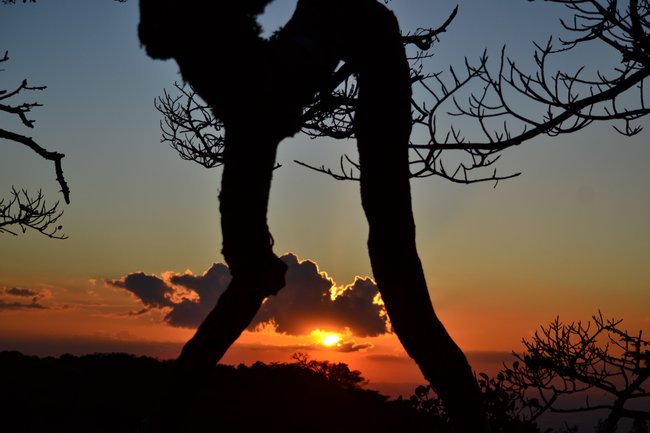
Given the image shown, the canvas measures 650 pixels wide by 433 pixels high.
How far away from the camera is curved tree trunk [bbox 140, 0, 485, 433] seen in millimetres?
3707

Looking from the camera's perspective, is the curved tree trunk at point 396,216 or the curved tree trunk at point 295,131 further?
the curved tree trunk at point 396,216

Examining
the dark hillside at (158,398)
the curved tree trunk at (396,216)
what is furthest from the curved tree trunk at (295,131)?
the dark hillside at (158,398)

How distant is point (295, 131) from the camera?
Answer: 13.8ft

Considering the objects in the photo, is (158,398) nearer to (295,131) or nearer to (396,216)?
(396,216)

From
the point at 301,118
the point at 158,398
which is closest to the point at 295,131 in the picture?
the point at 301,118

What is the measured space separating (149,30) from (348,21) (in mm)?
1658

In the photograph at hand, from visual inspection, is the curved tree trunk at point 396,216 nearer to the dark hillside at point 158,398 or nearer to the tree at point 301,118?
the tree at point 301,118

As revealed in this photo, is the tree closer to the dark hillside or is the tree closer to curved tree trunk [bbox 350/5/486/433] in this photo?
curved tree trunk [bbox 350/5/486/433]

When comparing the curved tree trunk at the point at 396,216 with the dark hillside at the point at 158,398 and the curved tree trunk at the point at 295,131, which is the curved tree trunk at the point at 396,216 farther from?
the dark hillside at the point at 158,398

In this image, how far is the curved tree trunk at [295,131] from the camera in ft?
12.2

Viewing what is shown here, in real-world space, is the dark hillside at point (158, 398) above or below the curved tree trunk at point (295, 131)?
below

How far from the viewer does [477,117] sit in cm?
723

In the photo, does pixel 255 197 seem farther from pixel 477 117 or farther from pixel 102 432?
pixel 102 432

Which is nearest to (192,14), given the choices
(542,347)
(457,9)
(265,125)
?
(265,125)
